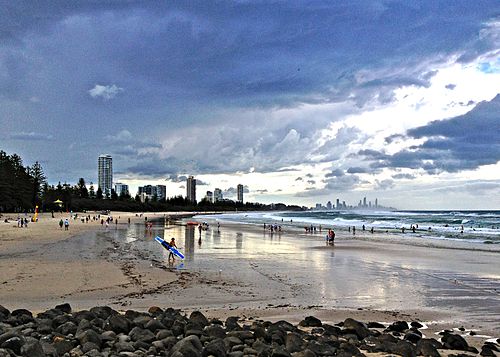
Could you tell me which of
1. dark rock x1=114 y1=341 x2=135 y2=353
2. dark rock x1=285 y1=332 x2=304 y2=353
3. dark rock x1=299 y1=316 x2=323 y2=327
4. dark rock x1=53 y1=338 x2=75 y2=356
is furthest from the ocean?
dark rock x1=53 y1=338 x2=75 y2=356

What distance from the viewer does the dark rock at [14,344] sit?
23.1 ft

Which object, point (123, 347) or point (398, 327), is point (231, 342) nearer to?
point (123, 347)

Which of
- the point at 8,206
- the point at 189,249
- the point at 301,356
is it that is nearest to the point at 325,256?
the point at 189,249

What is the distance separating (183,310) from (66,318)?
12.8 ft

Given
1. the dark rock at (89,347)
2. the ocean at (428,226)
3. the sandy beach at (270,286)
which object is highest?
the dark rock at (89,347)

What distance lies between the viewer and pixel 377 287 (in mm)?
17844

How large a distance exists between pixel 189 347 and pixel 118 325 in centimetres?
238

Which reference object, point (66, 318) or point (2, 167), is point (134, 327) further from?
point (2, 167)

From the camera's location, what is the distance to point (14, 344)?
281 inches

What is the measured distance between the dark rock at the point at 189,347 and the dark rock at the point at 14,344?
2.33m

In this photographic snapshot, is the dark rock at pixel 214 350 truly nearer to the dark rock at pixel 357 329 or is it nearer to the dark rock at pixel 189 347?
the dark rock at pixel 189 347

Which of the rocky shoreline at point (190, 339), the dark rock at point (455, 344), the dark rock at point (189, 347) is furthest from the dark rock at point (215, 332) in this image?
the dark rock at point (455, 344)

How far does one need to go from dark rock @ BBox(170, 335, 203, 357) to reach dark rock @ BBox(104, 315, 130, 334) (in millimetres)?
1830

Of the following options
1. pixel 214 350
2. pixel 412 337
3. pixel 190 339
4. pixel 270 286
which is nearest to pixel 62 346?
pixel 190 339
